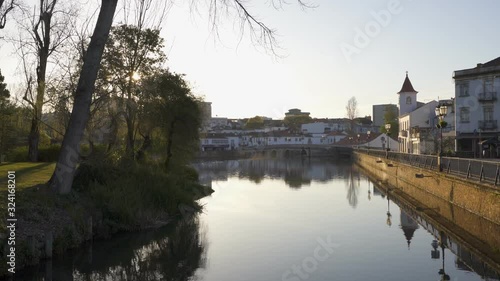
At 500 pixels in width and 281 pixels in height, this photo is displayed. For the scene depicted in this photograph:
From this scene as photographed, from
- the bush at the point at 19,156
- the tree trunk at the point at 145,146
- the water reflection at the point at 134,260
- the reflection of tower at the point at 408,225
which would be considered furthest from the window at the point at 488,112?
the bush at the point at 19,156

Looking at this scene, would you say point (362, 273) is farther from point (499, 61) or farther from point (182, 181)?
point (499, 61)

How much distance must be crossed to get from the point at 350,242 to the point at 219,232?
550 cm

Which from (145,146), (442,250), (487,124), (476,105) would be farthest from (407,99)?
(442,250)

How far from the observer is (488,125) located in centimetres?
4316

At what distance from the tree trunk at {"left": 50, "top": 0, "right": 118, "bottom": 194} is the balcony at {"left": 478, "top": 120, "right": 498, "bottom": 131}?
38.3m

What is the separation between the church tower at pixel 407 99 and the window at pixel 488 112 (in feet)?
102

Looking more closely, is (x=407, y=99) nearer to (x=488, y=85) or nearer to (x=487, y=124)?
(x=488, y=85)

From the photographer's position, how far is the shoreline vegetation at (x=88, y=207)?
13445 millimetres

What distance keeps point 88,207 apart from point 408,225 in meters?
13.1

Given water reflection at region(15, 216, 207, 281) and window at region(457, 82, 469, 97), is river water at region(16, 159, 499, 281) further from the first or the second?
window at region(457, 82, 469, 97)

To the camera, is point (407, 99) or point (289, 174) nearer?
point (289, 174)

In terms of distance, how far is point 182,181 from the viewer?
28.5 meters

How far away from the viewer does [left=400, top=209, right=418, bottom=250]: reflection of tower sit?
17992 mm

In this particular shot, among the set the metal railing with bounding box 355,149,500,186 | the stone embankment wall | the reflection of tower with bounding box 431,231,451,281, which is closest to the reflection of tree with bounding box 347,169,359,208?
the stone embankment wall
